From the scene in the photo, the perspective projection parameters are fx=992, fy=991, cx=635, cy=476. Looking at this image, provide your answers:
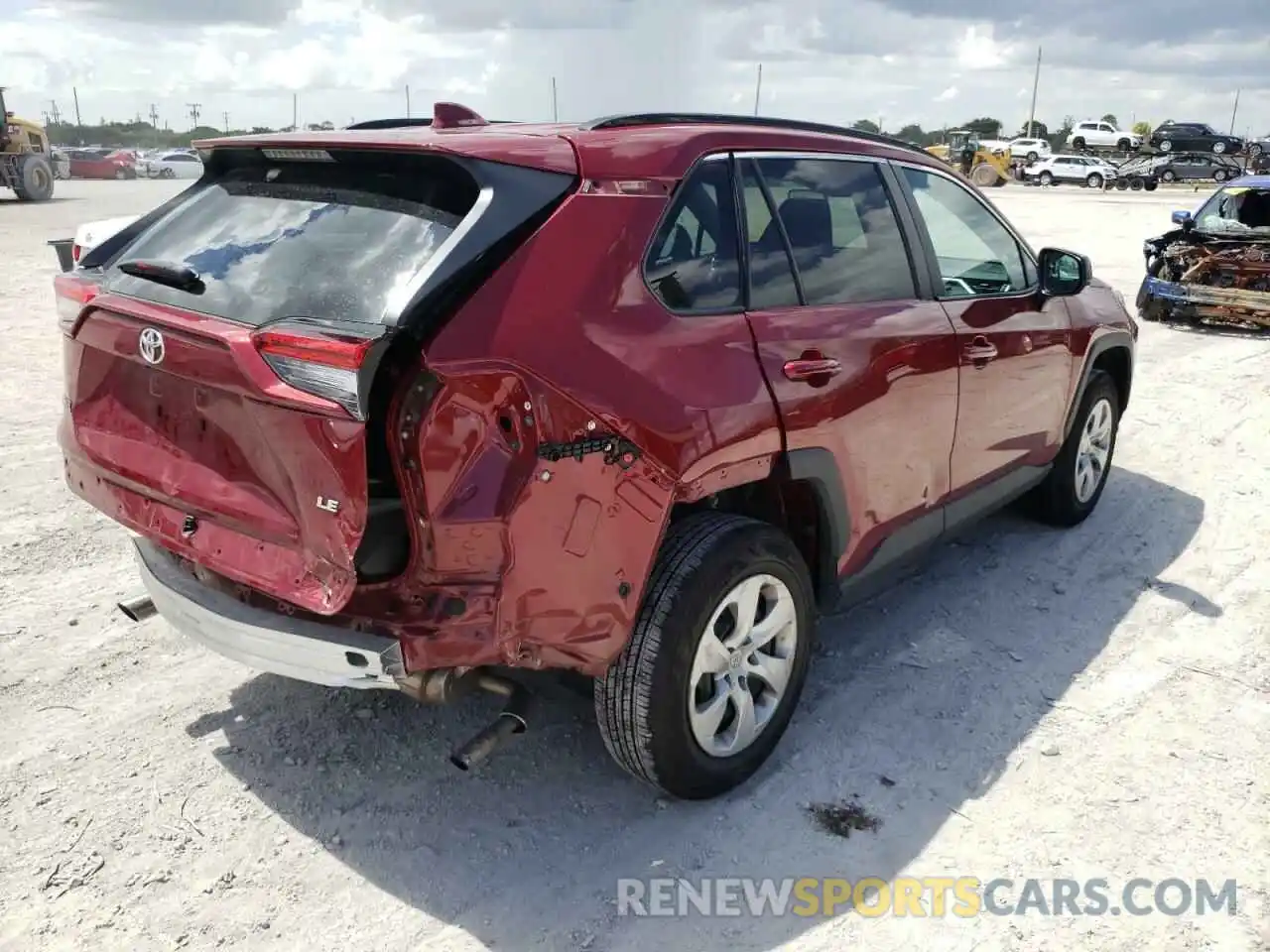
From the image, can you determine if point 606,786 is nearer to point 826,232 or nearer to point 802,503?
point 802,503

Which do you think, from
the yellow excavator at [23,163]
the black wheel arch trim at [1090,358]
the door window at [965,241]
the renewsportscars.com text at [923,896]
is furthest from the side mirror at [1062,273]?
the yellow excavator at [23,163]

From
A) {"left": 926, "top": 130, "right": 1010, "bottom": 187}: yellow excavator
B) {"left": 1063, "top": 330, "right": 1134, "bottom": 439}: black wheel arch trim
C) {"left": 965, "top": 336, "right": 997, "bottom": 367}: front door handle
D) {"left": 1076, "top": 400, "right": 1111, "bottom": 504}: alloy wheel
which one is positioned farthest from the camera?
{"left": 926, "top": 130, "right": 1010, "bottom": 187}: yellow excavator

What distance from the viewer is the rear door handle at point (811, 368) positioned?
2.96 metres

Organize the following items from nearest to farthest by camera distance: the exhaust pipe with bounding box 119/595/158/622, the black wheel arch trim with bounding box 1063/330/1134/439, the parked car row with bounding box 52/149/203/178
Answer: the exhaust pipe with bounding box 119/595/158/622 → the black wheel arch trim with bounding box 1063/330/1134/439 → the parked car row with bounding box 52/149/203/178

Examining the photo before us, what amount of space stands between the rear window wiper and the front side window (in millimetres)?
1213

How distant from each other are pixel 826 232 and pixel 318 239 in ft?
5.37

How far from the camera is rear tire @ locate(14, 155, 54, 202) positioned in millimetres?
24156

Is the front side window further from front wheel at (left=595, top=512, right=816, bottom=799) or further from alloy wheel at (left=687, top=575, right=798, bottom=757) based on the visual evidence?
alloy wheel at (left=687, top=575, right=798, bottom=757)

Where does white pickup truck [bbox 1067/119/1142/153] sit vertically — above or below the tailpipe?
above

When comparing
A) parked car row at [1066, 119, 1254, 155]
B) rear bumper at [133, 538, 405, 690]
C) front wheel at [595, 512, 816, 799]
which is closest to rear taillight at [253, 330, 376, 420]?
rear bumper at [133, 538, 405, 690]

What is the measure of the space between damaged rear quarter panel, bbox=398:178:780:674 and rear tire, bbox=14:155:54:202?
88.5 feet

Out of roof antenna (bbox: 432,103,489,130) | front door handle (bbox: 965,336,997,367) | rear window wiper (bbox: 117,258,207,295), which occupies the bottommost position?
front door handle (bbox: 965,336,997,367)

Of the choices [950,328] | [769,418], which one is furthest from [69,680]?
[950,328]

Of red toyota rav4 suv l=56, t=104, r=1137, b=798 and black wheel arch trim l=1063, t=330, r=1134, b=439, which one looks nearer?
red toyota rav4 suv l=56, t=104, r=1137, b=798
